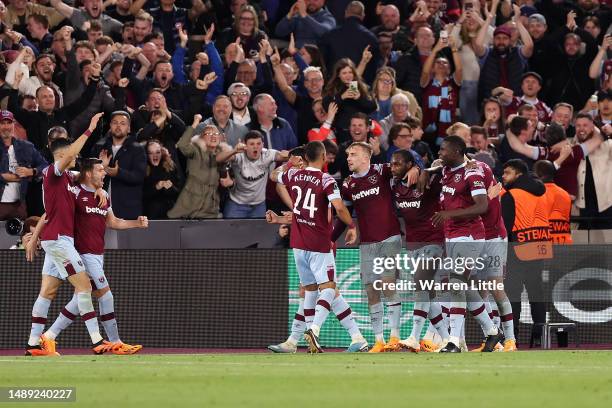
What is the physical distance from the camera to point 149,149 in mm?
18359

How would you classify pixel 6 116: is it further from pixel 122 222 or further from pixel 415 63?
pixel 415 63

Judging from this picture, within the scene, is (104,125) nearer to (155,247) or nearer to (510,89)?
(155,247)

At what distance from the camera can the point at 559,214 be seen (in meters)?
17.5

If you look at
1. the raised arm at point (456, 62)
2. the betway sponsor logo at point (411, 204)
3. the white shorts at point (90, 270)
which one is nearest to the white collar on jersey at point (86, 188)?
the white shorts at point (90, 270)

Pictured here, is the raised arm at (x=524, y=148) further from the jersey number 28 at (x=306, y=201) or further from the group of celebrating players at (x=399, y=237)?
the jersey number 28 at (x=306, y=201)

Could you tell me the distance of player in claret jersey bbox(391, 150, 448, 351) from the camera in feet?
51.6

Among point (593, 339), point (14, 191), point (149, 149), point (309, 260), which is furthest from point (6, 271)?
point (593, 339)

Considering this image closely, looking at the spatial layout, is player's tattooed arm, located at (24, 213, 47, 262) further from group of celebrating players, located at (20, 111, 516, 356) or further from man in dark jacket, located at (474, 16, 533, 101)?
man in dark jacket, located at (474, 16, 533, 101)

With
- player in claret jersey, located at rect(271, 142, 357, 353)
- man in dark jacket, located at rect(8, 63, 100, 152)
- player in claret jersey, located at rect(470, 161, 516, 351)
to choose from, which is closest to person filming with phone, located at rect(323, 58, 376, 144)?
man in dark jacket, located at rect(8, 63, 100, 152)

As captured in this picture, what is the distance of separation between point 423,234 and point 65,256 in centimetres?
408

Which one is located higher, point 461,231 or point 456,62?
point 456,62

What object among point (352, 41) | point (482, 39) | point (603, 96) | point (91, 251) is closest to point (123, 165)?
point (91, 251)

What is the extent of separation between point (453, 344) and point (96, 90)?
6.69 m

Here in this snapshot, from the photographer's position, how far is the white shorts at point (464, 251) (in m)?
15.0
